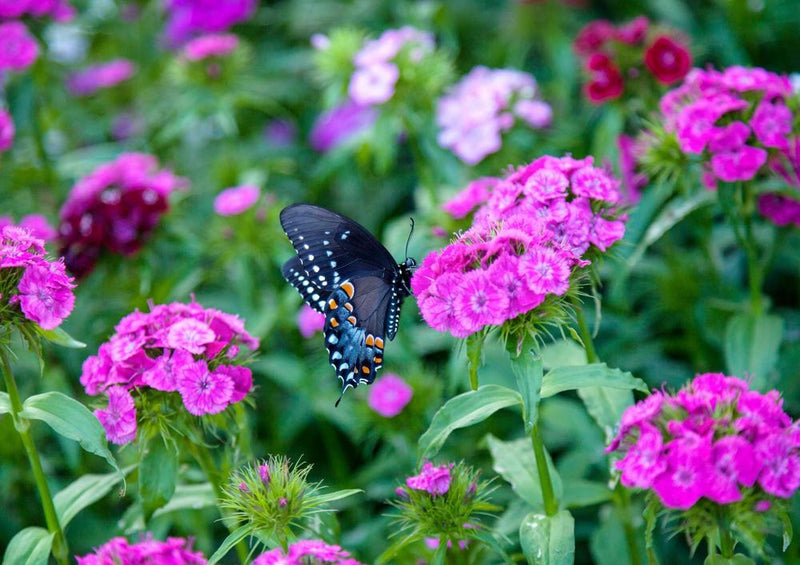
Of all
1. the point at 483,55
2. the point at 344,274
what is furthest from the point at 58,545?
the point at 483,55

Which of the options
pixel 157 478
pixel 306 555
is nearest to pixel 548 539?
pixel 306 555

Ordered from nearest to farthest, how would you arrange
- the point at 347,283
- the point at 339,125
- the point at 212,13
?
the point at 347,283 < the point at 339,125 < the point at 212,13

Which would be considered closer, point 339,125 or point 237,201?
point 237,201

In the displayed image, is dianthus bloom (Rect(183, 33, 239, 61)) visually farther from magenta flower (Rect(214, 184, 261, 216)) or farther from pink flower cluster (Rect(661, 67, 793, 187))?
pink flower cluster (Rect(661, 67, 793, 187))

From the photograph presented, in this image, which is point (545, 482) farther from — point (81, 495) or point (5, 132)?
point (5, 132)

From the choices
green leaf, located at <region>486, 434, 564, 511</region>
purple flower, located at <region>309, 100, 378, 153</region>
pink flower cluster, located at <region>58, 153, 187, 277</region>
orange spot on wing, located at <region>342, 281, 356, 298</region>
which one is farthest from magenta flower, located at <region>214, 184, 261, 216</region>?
green leaf, located at <region>486, 434, 564, 511</region>

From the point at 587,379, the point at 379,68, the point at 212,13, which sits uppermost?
the point at 587,379
